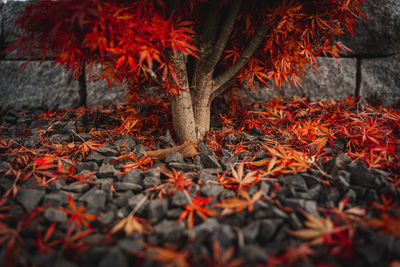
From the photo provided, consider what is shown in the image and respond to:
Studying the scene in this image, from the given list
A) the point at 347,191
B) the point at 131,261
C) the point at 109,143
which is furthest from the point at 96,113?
the point at 347,191

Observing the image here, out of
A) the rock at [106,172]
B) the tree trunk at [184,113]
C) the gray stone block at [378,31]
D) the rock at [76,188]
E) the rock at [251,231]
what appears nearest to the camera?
the rock at [251,231]

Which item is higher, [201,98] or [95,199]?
[201,98]

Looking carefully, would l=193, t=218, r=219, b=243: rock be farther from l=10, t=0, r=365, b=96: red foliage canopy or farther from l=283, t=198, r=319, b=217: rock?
l=10, t=0, r=365, b=96: red foliage canopy

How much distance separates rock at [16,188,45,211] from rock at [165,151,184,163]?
1.76 ft

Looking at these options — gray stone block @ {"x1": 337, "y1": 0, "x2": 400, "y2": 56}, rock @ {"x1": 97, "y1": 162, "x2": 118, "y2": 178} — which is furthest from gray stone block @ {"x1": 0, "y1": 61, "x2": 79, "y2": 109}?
gray stone block @ {"x1": 337, "y1": 0, "x2": 400, "y2": 56}

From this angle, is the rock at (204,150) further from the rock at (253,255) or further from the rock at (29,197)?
the rock at (29,197)

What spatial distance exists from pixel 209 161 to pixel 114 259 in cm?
63

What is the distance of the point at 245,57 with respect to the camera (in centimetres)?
129

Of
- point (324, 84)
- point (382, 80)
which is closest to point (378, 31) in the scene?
point (382, 80)

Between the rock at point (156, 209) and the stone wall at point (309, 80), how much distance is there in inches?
67.0

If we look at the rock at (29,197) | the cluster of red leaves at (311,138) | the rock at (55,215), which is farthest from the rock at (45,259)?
the cluster of red leaves at (311,138)

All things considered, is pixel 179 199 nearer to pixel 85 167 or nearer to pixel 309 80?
pixel 85 167

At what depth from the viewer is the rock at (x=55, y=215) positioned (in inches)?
31.3

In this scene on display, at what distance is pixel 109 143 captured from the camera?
54.8 inches
